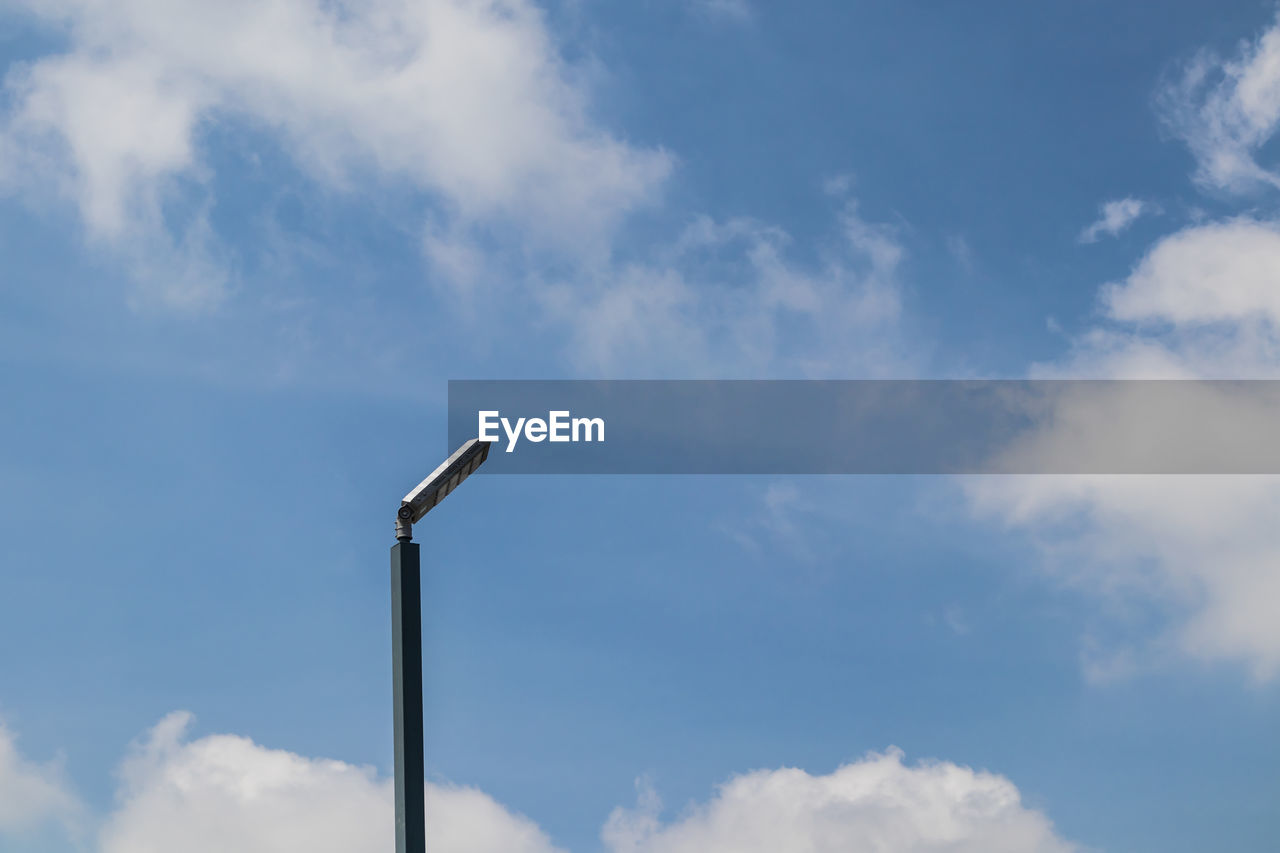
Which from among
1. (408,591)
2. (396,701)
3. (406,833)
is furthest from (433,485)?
(406,833)

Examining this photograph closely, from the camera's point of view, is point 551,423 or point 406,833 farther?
point 551,423

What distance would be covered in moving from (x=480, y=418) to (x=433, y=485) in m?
2.70

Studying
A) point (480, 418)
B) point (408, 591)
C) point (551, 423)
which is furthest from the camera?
point (551, 423)

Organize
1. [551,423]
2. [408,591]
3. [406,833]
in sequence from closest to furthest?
[406,833] < [408,591] < [551,423]

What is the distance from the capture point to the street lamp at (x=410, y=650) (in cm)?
1166

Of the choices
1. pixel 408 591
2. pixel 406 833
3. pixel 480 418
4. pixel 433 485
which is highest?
pixel 480 418

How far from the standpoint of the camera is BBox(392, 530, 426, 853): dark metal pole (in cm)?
1162

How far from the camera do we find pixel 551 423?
16688mm

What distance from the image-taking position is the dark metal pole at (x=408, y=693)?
11625 millimetres

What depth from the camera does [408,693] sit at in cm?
1205

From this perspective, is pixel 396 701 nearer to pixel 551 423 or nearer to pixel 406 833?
pixel 406 833

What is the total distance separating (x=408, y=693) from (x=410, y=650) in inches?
16.1

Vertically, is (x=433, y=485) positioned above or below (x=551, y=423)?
below

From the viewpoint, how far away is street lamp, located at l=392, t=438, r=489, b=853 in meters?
11.7
